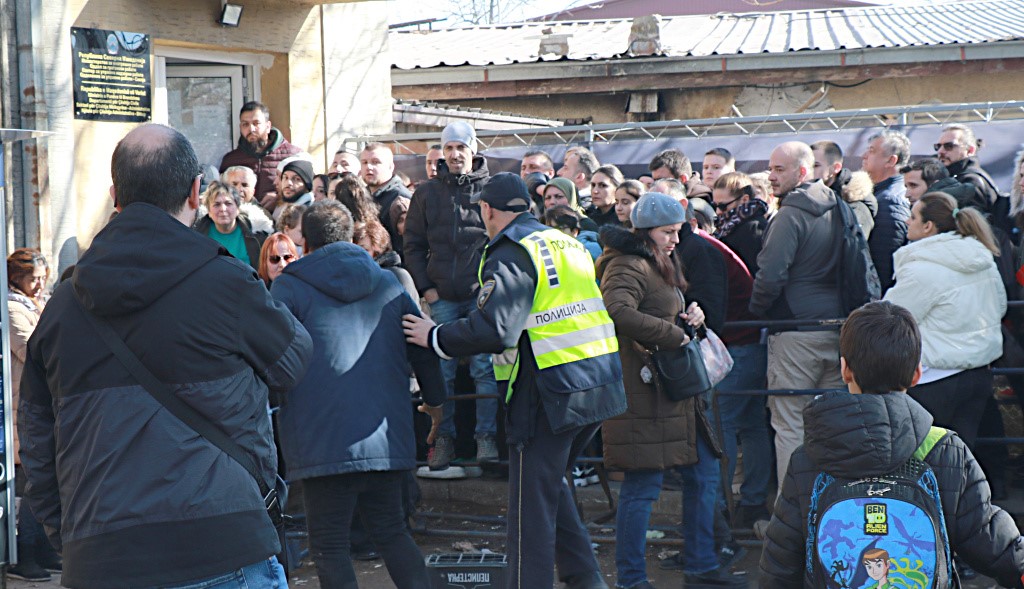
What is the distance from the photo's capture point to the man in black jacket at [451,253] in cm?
771

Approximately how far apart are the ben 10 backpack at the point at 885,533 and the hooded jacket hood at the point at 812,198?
369cm

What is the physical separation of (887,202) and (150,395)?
5592 millimetres

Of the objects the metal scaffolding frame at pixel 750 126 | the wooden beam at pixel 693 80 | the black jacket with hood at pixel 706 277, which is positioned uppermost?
the wooden beam at pixel 693 80

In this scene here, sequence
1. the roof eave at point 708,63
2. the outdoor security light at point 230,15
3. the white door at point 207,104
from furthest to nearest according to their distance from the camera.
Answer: the roof eave at point 708,63 < the white door at point 207,104 < the outdoor security light at point 230,15

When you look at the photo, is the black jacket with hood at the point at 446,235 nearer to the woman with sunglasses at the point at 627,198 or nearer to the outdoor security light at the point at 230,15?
the woman with sunglasses at the point at 627,198

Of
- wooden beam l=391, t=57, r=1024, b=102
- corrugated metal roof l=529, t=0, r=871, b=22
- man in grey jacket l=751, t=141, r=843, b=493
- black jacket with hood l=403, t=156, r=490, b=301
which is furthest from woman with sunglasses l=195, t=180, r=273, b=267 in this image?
corrugated metal roof l=529, t=0, r=871, b=22

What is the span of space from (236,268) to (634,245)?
3.07 meters

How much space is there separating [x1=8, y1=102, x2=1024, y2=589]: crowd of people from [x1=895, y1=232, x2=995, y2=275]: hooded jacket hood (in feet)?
0.05

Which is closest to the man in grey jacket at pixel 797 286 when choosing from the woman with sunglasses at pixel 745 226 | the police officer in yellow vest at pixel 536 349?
the woman with sunglasses at pixel 745 226

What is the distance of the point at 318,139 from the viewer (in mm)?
11391

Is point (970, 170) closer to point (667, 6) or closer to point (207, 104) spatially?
point (207, 104)

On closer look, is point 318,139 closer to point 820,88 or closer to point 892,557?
point 820,88

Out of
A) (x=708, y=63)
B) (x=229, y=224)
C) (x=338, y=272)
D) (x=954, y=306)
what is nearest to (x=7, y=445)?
(x=338, y=272)

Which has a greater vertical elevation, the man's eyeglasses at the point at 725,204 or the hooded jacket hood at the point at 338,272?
the man's eyeglasses at the point at 725,204
